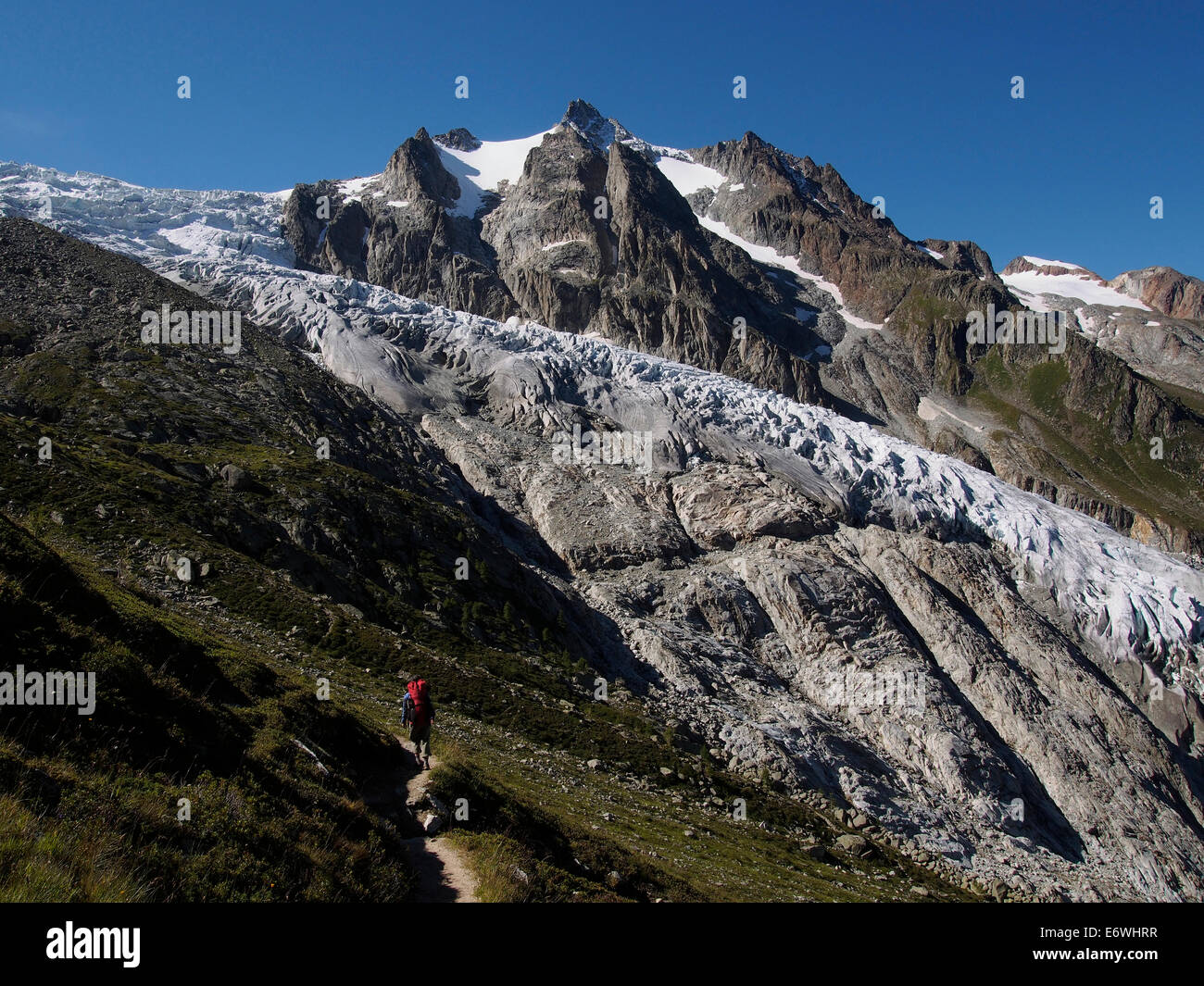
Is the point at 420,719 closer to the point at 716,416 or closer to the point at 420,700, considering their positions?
the point at 420,700

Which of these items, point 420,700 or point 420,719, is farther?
point 420,700

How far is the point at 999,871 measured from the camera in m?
42.0

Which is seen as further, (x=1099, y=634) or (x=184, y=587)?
(x=1099, y=634)

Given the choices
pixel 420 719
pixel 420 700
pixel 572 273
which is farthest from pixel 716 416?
pixel 572 273

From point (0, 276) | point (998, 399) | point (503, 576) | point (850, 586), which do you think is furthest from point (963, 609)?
point (998, 399)

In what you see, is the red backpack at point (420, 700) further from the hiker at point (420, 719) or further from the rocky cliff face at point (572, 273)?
the rocky cliff face at point (572, 273)

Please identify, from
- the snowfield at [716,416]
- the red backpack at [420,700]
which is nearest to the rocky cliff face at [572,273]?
the snowfield at [716,416]

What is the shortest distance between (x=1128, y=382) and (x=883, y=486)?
6117 inches

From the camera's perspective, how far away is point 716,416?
92438 mm

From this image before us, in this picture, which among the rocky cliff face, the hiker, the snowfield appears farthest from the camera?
the rocky cliff face

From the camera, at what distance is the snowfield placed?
2953 inches

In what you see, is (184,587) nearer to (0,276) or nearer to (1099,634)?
(0,276)

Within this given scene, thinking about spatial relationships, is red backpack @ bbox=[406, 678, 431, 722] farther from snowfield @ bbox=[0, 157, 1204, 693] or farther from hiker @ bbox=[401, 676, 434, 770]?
snowfield @ bbox=[0, 157, 1204, 693]

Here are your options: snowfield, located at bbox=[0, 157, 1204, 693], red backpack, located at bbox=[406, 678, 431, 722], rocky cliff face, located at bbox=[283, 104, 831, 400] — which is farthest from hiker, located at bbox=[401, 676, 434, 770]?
rocky cliff face, located at bbox=[283, 104, 831, 400]
